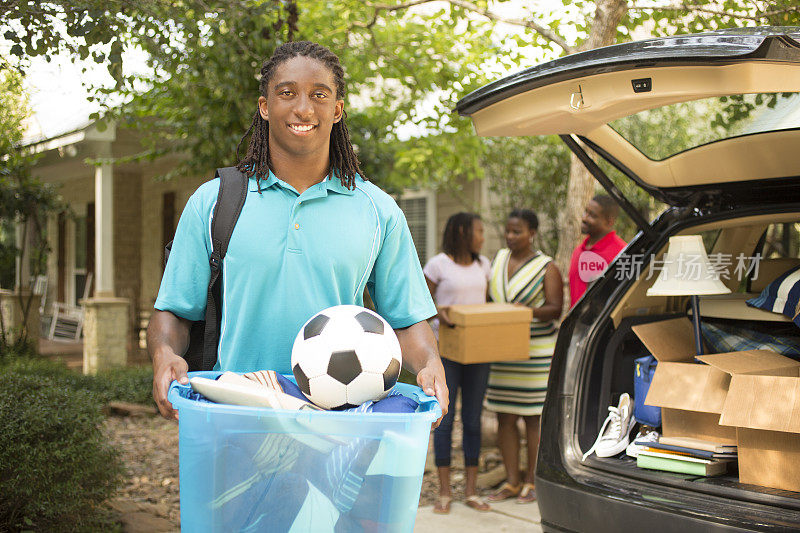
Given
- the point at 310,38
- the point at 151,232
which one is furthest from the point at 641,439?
the point at 151,232

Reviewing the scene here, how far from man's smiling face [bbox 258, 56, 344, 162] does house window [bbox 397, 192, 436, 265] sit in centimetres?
985

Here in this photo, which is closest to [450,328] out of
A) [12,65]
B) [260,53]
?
[260,53]

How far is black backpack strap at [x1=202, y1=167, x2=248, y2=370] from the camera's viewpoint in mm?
1996

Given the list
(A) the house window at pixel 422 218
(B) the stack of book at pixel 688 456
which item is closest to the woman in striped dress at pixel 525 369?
(B) the stack of book at pixel 688 456

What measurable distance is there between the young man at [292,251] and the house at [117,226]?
741 centimetres

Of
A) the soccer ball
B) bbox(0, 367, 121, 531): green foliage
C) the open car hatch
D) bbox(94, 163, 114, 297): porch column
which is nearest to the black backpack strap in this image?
Answer: the soccer ball

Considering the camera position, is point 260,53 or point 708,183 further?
point 260,53

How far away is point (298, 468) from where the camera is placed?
5.01ft

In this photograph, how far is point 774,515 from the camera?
234cm

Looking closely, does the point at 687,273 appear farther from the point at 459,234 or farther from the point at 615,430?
the point at 459,234

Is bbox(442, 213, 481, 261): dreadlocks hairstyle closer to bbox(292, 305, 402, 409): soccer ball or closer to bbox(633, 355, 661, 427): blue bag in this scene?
A: bbox(633, 355, 661, 427): blue bag

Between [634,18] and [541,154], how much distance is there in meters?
4.97

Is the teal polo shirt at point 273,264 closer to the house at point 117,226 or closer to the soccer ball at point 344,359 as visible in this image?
the soccer ball at point 344,359

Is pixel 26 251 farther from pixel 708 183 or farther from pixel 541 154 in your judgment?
pixel 708 183
